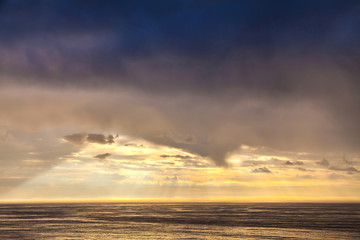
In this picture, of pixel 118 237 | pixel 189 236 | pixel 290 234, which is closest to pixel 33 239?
pixel 118 237

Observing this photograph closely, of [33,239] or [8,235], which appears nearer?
[33,239]

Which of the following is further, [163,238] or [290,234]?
[290,234]

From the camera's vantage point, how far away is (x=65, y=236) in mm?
85250

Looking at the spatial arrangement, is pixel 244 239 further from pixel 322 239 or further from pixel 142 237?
pixel 142 237

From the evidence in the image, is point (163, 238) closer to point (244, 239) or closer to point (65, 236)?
point (244, 239)

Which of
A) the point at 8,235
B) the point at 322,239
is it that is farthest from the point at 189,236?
the point at 8,235

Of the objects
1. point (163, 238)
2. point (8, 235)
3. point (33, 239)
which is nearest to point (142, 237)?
point (163, 238)

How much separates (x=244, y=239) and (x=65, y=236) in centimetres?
4297

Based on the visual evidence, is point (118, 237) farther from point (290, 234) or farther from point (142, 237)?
point (290, 234)

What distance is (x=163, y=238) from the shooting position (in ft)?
263

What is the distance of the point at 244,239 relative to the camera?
79.5 m

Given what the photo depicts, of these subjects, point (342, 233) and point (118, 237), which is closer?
point (118, 237)

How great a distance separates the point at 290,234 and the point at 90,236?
4889 cm

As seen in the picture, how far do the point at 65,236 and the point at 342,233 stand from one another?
226 feet
